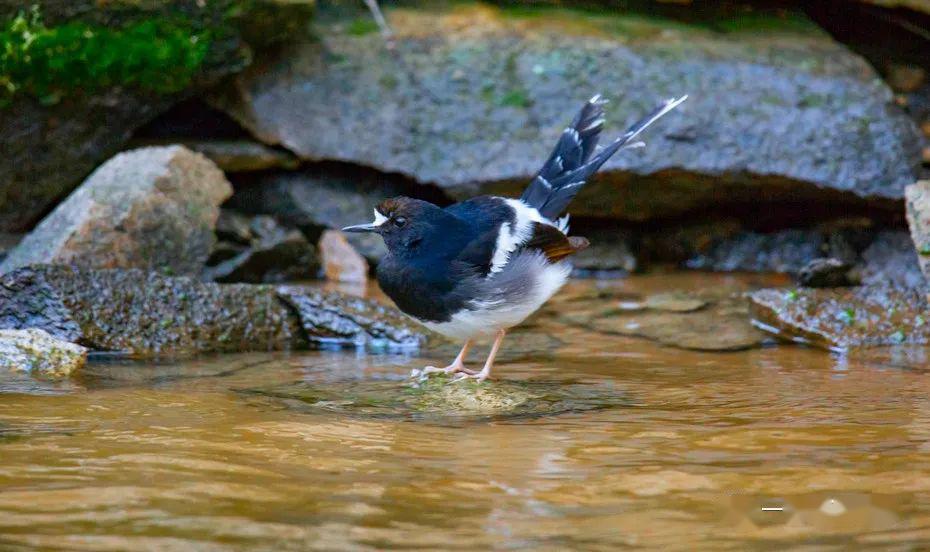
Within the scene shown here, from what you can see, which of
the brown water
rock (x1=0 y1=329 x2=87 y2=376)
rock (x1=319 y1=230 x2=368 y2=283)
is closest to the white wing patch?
the brown water

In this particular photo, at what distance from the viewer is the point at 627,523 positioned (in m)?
3.15

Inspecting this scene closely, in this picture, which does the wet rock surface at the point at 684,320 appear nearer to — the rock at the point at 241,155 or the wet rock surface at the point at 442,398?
the wet rock surface at the point at 442,398

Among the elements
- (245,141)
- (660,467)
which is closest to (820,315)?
(660,467)

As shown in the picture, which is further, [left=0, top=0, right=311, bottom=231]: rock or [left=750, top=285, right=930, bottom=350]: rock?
[left=0, top=0, right=311, bottom=231]: rock

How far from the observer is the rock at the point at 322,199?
8289 millimetres

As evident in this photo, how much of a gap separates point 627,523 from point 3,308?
3794 mm

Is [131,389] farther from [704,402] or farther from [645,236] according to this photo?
[645,236]

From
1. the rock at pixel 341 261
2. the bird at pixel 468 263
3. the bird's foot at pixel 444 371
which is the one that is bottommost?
the rock at pixel 341 261

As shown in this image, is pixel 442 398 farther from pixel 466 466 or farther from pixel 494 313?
pixel 466 466

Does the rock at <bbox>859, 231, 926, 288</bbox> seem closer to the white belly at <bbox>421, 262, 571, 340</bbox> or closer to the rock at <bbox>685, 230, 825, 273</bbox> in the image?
the rock at <bbox>685, 230, 825, 273</bbox>

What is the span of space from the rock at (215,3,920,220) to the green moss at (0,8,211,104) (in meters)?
0.61

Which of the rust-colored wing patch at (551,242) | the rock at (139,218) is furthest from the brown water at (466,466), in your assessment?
the rock at (139,218)

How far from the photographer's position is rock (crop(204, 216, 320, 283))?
755 centimetres

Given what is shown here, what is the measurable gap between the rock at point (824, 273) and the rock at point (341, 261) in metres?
2.91
